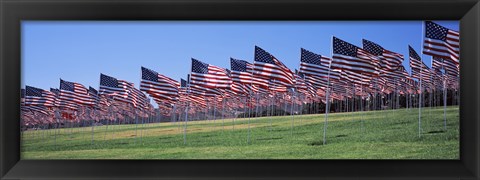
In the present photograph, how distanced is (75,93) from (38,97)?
403 cm

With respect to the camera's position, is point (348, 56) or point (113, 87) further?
point (113, 87)

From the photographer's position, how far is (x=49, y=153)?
15492 millimetres

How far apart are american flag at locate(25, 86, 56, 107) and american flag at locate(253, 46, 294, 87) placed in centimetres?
932

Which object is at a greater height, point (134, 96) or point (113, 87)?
point (113, 87)

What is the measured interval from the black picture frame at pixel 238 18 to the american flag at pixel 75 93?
10.2 metres

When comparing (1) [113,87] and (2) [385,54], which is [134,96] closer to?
(1) [113,87]

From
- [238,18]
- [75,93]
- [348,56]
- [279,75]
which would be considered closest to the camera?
[238,18]

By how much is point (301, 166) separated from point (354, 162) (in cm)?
33

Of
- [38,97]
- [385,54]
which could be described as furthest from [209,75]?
[38,97]

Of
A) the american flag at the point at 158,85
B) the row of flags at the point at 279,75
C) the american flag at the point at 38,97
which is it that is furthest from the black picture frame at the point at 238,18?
the american flag at the point at 38,97

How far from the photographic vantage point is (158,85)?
10891 mm

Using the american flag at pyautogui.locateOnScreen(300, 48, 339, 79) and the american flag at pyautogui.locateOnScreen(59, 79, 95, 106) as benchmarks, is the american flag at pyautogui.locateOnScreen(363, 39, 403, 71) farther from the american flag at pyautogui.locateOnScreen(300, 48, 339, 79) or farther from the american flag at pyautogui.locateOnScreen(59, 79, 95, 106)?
the american flag at pyautogui.locateOnScreen(59, 79, 95, 106)

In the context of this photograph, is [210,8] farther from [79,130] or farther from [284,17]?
[79,130]
